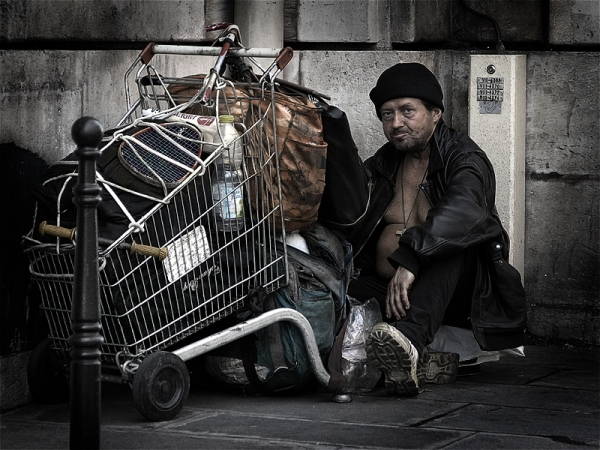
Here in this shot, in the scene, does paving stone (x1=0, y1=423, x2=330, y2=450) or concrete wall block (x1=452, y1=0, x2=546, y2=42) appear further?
concrete wall block (x1=452, y1=0, x2=546, y2=42)

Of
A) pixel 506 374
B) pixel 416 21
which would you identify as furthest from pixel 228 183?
pixel 416 21

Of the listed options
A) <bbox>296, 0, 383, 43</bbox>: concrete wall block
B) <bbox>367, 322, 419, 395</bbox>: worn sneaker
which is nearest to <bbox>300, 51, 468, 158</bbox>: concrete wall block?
<bbox>296, 0, 383, 43</bbox>: concrete wall block

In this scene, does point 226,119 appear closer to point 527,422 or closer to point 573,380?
point 527,422

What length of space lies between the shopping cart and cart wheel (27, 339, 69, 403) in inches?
0.4

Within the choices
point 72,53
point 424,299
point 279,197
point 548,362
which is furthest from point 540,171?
point 72,53

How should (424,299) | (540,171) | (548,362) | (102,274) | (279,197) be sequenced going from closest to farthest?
(102,274)
(279,197)
(424,299)
(548,362)
(540,171)

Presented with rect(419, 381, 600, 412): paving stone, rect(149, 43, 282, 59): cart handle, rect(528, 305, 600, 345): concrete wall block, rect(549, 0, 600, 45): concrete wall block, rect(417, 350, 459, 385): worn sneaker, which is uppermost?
rect(549, 0, 600, 45): concrete wall block

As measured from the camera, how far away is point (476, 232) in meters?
6.21

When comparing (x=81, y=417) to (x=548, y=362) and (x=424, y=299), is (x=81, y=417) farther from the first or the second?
(x=548, y=362)

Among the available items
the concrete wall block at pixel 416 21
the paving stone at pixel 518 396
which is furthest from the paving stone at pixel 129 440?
the concrete wall block at pixel 416 21

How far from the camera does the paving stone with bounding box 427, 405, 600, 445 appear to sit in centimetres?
519

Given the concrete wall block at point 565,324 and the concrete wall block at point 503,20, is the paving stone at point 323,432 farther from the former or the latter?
the concrete wall block at point 503,20

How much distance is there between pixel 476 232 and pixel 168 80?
166 cm

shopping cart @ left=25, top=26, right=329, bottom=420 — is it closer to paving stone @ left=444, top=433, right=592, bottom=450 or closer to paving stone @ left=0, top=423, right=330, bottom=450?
paving stone @ left=0, top=423, right=330, bottom=450
